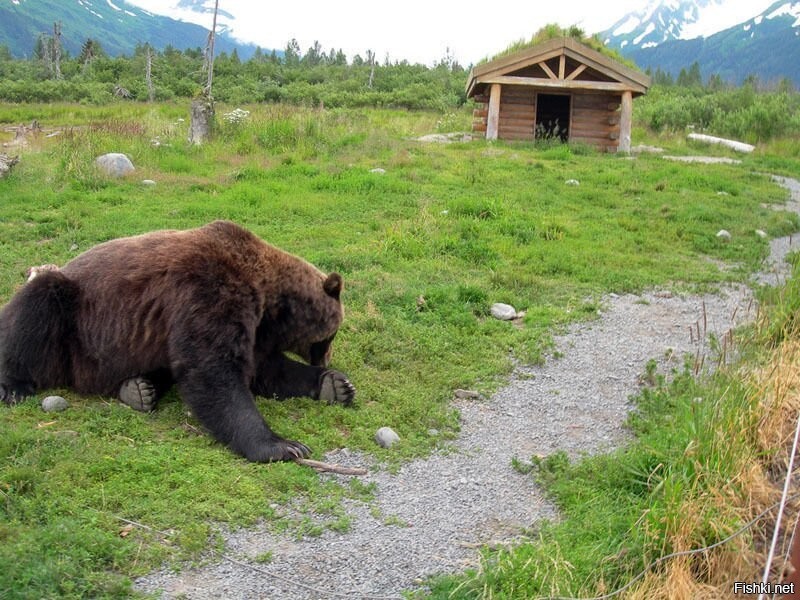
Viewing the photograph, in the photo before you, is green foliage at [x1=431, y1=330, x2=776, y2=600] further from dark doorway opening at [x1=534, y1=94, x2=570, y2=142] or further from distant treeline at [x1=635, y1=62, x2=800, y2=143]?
distant treeline at [x1=635, y1=62, x2=800, y2=143]

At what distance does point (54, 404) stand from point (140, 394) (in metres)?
0.53

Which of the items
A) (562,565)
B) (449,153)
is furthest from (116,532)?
(449,153)

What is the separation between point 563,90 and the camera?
1958cm

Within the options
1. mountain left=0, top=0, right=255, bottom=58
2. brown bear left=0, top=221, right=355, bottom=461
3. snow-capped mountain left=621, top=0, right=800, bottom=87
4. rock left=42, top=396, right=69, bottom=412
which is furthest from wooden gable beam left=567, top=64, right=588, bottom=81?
mountain left=0, top=0, right=255, bottom=58

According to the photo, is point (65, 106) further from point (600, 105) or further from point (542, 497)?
point (542, 497)

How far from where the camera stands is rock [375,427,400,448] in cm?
460

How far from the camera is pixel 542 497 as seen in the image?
159 inches

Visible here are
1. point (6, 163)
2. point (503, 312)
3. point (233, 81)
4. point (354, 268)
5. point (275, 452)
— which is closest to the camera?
point (275, 452)

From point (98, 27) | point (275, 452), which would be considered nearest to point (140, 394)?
point (275, 452)

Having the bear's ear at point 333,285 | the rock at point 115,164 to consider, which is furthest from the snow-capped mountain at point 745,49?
the bear's ear at point 333,285

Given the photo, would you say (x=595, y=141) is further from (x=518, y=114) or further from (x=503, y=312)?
(x=503, y=312)

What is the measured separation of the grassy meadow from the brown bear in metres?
0.18

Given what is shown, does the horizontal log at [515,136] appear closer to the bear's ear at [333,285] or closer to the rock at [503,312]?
the rock at [503,312]

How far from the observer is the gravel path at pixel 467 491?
10.4 ft
